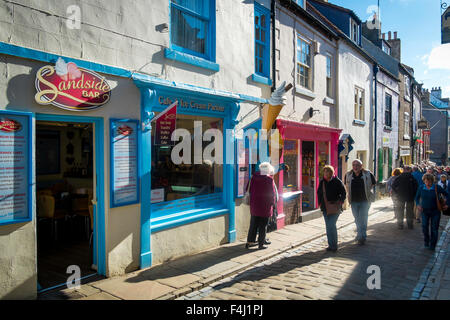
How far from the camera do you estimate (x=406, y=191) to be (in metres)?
9.80

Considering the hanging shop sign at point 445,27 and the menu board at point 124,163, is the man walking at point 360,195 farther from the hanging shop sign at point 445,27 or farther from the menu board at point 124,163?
the menu board at point 124,163

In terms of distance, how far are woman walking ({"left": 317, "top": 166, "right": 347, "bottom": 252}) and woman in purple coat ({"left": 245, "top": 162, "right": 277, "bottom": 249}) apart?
1.16 m

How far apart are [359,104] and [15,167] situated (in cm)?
1518

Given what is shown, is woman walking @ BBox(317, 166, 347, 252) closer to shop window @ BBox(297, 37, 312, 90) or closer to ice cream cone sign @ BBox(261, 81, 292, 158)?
ice cream cone sign @ BBox(261, 81, 292, 158)

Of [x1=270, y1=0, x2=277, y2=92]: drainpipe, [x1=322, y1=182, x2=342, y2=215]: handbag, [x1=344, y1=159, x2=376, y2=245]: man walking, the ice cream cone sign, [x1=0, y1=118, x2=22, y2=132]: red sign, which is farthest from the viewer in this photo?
[x1=270, y1=0, x2=277, y2=92]: drainpipe

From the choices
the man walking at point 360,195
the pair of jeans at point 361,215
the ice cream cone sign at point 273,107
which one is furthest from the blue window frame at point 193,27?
the pair of jeans at point 361,215

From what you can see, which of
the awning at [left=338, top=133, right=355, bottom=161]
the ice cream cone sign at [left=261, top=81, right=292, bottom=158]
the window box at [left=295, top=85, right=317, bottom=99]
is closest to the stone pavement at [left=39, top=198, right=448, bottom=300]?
the ice cream cone sign at [left=261, top=81, right=292, bottom=158]

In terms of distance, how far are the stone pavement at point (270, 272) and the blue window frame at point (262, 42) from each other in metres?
4.42

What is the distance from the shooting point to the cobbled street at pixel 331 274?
510 cm

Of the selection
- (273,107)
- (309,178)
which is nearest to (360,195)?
(273,107)

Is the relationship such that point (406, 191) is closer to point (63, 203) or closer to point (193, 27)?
point (193, 27)

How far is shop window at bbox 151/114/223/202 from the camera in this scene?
666cm
